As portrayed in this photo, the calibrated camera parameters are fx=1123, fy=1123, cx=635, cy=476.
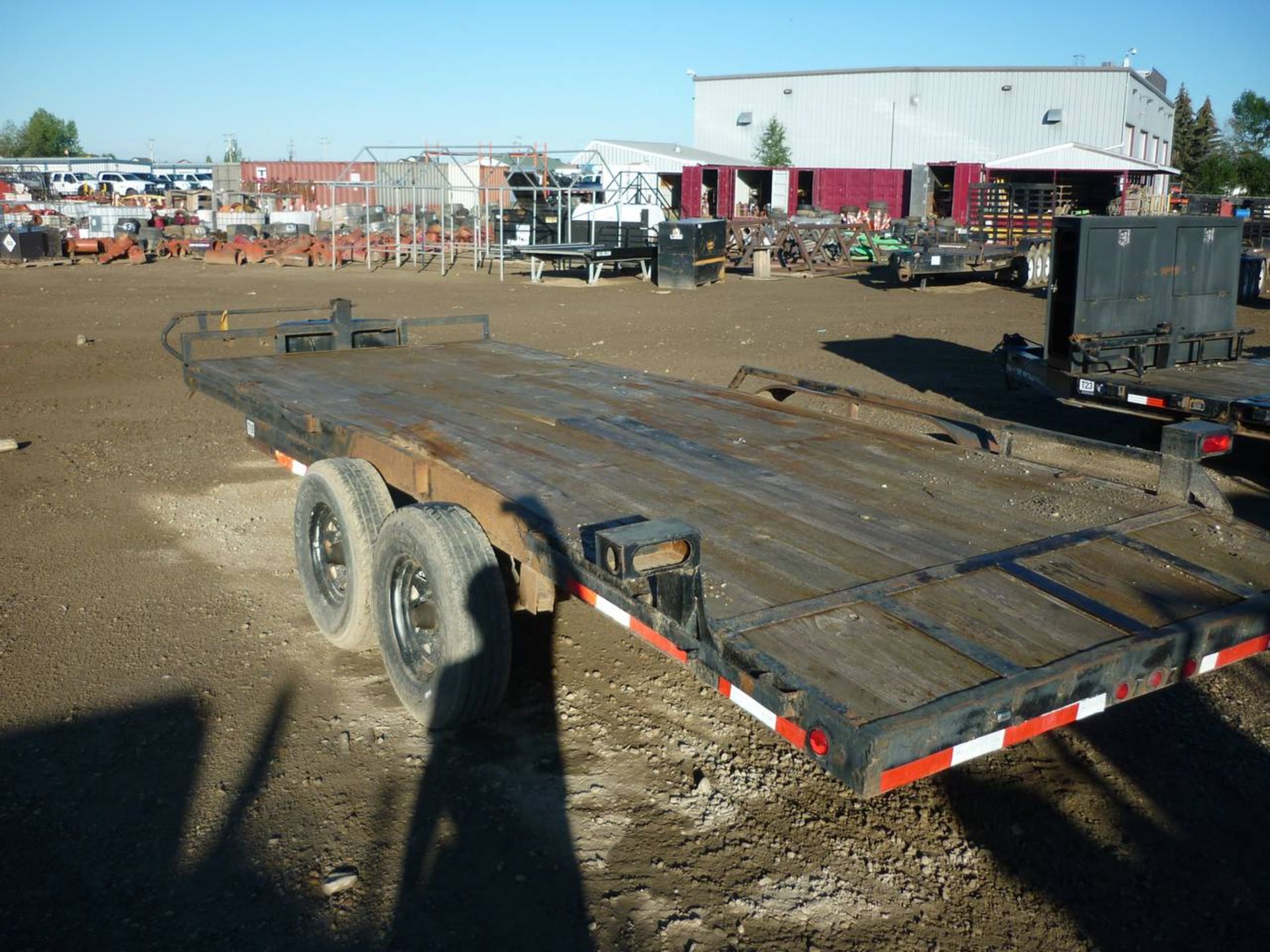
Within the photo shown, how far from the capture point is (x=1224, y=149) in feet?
273

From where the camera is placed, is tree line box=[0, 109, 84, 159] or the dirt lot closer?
the dirt lot

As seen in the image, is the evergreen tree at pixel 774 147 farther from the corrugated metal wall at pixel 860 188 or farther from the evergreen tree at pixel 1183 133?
the evergreen tree at pixel 1183 133

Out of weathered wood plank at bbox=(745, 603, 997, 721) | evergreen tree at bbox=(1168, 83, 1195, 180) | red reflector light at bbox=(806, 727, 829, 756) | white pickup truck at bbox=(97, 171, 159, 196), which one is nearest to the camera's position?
red reflector light at bbox=(806, 727, 829, 756)

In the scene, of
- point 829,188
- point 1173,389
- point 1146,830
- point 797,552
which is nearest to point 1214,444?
point 1146,830

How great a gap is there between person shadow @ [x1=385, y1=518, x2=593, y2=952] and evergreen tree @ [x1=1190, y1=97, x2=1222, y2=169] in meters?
89.6

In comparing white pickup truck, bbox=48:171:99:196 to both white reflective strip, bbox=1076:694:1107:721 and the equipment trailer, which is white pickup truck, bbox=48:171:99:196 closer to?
the equipment trailer

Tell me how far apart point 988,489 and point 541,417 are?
7.35ft

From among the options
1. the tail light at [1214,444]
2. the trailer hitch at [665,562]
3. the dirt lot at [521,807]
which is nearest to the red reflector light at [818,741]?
the trailer hitch at [665,562]

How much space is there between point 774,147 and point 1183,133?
155ft

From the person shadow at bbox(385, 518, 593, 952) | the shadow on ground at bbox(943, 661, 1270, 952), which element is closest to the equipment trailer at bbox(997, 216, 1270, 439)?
the shadow on ground at bbox(943, 661, 1270, 952)

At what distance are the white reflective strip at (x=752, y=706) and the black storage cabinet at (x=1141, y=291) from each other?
671 centimetres

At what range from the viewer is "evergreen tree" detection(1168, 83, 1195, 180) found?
269 ft

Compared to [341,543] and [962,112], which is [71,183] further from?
[341,543]

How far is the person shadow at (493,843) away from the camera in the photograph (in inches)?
129
